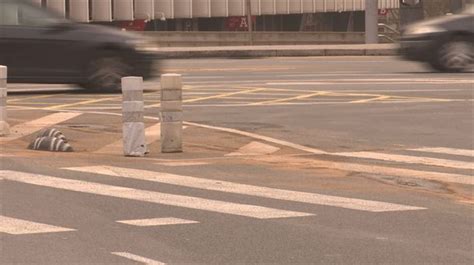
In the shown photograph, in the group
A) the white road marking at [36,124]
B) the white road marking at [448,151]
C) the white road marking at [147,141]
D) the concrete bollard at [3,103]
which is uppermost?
the concrete bollard at [3,103]

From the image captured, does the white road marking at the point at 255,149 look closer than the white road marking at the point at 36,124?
Yes

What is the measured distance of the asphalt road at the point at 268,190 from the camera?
855cm

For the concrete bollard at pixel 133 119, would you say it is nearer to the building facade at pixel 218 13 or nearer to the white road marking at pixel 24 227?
the white road marking at pixel 24 227

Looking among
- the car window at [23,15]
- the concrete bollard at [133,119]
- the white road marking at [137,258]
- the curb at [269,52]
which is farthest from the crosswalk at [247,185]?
the curb at [269,52]

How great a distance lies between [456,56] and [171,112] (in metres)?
12.6

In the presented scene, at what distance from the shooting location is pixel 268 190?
11227 millimetres

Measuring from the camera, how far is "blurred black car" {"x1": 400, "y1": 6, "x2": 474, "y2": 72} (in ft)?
82.4

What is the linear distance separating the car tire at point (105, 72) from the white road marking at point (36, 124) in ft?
10.7

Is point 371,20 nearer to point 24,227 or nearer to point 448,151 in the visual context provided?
point 448,151

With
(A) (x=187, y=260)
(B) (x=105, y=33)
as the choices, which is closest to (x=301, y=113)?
(B) (x=105, y=33)

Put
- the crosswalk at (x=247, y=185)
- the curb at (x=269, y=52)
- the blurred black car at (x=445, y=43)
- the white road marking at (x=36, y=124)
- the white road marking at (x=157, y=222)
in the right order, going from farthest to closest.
→ the curb at (x=269, y=52) < the blurred black car at (x=445, y=43) < the white road marking at (x=36, y=124) < the crosswalk at (x=247, y=185) < the white road marking at (x=157, y=222)

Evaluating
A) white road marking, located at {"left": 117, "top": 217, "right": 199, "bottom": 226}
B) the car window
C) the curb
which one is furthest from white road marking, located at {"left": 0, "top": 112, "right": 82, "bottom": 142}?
the curb

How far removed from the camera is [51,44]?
828 inches

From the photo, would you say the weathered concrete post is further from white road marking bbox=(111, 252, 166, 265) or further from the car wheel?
white road marking bbox=(111, 252, 166, 265)
